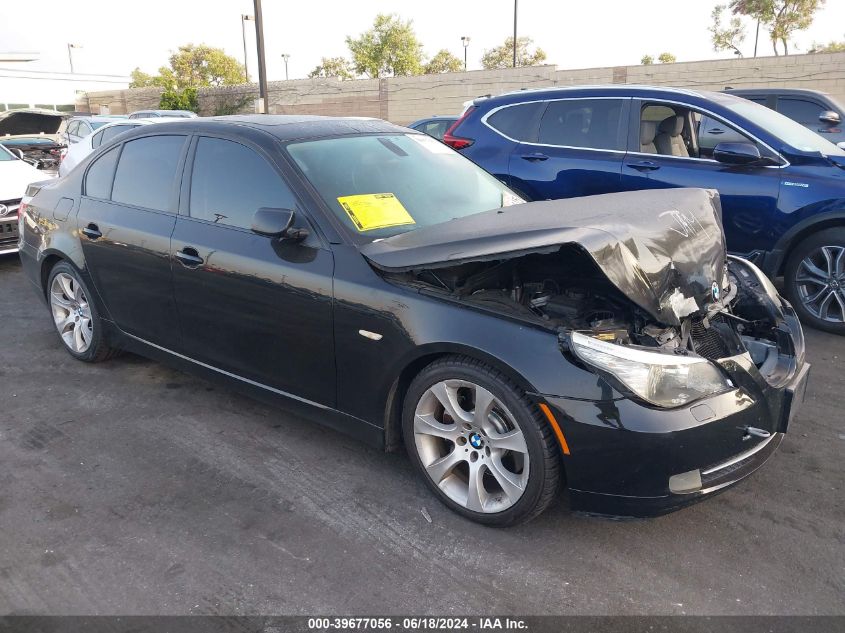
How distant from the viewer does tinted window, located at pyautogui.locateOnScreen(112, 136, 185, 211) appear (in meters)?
4.02

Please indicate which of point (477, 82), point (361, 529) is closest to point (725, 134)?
point (361, 529)

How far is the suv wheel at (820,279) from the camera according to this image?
17.5 feet

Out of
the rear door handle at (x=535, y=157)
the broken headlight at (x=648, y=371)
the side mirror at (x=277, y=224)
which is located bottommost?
the broken headlight at (x=648, y=371)

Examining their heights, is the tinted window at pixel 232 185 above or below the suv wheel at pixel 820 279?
above

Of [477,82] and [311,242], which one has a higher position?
[477,82]

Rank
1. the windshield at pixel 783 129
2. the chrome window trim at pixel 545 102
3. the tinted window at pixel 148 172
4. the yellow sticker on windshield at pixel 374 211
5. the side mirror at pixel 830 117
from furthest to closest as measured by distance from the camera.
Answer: the side mirror at pixel 830 117
the chrome window trim at pixel 545 102
the windshield at pixel 783 129
the tinted window at pixel 148 172
the yellow sticker on windshield at pixel 374 211

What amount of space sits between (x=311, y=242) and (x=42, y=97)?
4846 cm

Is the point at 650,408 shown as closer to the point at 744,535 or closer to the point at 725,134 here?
the point at 744,535

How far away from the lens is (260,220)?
3232 millimetres

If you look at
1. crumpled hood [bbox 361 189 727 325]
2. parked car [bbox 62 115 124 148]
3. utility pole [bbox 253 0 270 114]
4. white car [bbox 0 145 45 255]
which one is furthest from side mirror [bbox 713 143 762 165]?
utility pole [bbox 253 0 270 114]

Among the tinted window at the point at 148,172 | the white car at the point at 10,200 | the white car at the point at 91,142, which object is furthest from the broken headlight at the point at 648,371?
the white car at the point at 91,142

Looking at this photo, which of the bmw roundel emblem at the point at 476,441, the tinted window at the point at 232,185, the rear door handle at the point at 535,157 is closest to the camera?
the bmw roundel emblem at the point at 476,441

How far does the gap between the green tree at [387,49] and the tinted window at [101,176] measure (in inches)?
1992

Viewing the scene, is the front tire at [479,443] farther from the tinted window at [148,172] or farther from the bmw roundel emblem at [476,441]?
the tinted window at [148,172]
